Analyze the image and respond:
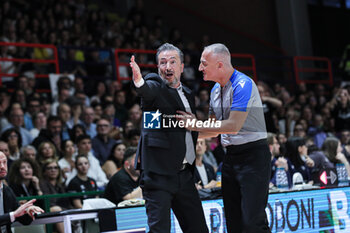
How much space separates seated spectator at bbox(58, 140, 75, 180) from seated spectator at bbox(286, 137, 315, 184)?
10.1 ft

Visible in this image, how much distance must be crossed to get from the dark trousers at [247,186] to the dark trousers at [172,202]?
266mm

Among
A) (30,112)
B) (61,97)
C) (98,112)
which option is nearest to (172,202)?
(30,112)

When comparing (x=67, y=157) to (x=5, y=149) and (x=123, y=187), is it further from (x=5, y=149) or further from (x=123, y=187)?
(x=123, y=187)

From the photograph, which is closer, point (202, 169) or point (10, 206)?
point (10, 206)

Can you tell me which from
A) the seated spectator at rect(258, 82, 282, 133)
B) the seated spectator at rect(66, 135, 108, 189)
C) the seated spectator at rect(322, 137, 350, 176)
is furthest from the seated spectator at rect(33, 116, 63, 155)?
the seated spectator at rect(322, 137, 350, 176)

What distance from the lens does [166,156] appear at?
3699mm

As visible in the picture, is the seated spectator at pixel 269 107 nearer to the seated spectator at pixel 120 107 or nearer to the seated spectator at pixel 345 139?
the seated spectator at pixel 345 139

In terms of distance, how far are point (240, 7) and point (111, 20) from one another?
379cm

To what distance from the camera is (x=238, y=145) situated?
13.0 ft

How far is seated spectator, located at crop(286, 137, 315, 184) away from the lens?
7.74m

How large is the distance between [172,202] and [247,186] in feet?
1.73

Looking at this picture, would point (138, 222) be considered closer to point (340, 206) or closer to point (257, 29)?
point (340, 206)

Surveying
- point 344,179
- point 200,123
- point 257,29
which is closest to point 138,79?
point 200,123

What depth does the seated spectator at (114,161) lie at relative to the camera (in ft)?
26.5
